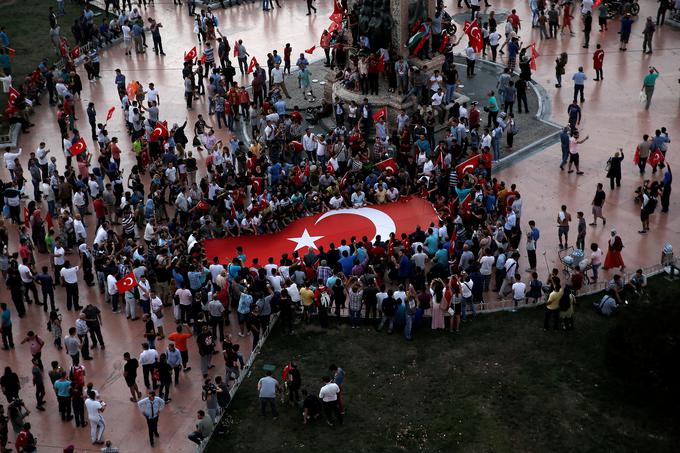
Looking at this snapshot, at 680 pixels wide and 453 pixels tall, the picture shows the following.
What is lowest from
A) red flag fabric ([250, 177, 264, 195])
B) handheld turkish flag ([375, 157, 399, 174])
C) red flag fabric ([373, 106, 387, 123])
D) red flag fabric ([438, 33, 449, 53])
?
red flag fabric ([250, 177, 264, 195])

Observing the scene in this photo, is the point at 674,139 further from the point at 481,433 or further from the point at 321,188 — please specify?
the point at 481,433

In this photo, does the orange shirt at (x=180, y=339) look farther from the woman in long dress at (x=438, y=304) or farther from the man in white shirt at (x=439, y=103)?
the man in white shirt at (x=439, y=103)

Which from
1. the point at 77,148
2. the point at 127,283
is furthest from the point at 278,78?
the point at 127,283

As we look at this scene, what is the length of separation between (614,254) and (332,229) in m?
8.81

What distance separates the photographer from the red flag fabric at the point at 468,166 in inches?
1352

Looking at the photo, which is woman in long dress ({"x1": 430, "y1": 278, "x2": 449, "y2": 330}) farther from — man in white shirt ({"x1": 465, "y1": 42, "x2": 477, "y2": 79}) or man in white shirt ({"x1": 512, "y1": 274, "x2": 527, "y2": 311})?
man in white shirt ({"x1": 465, "y1": 42, "x2": 477, "y2": 79})

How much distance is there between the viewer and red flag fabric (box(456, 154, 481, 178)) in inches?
1352

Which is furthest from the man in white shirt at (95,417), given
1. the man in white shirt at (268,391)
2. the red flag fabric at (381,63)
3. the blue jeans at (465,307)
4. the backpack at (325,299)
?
the red flag fabric at (381,63)

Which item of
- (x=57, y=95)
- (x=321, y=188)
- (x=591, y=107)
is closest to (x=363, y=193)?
(x=321, y=188)

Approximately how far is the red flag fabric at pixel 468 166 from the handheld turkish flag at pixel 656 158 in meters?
5.91

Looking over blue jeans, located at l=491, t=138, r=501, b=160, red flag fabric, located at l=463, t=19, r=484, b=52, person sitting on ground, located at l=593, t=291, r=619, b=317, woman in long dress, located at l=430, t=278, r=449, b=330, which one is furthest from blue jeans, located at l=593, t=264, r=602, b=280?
red flag fabric, located at l=463, t=19, r=484, b=52

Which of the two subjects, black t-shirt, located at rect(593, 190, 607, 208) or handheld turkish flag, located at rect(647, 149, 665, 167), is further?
handheld turkish flag, located at rect(647, 149, 665, 167)

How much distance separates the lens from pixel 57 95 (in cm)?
4422

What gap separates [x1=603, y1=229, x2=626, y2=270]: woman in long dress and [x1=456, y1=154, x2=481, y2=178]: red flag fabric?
5.74 metres
